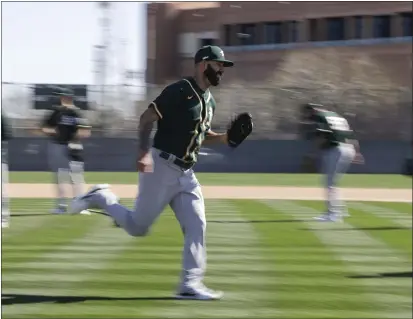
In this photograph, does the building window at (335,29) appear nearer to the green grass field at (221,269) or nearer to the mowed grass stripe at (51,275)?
the green grass field at (221,269)

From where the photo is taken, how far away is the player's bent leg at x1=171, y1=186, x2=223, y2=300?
15.7ft

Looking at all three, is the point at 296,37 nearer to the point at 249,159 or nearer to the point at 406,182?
the point at 249,159

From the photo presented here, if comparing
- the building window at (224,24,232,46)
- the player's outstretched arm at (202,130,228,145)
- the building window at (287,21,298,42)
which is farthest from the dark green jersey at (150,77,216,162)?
the building window at (287,21,298,42)

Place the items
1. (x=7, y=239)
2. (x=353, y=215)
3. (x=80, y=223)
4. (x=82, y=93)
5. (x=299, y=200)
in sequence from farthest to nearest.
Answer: (x=82, y=93)
(x=299, y=200)
(x=353, y=215)
(x=80, y=223)
(x=7, y=239)

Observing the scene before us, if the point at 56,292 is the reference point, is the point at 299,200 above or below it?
below

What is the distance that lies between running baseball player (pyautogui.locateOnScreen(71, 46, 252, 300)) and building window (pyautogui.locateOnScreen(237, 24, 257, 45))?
3053cm

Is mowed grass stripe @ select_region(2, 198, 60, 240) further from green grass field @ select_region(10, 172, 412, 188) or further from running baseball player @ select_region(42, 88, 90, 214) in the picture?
green grass field @ select_region(10, 172, 412, 188)

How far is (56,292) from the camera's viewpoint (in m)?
5.08

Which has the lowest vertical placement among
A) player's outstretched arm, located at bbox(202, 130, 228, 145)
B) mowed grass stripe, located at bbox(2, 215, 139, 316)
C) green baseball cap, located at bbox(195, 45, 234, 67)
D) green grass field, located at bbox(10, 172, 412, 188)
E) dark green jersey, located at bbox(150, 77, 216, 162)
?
green grass field, located at bbox(10, 172, 412, 188)

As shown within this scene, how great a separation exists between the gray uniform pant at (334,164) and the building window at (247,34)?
84.9 feet

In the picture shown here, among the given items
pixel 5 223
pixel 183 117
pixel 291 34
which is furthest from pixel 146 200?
pixel 291 34

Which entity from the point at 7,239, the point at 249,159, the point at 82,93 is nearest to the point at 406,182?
the point at 249,159

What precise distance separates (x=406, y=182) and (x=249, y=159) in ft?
15.4

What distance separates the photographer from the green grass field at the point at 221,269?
4773mm
